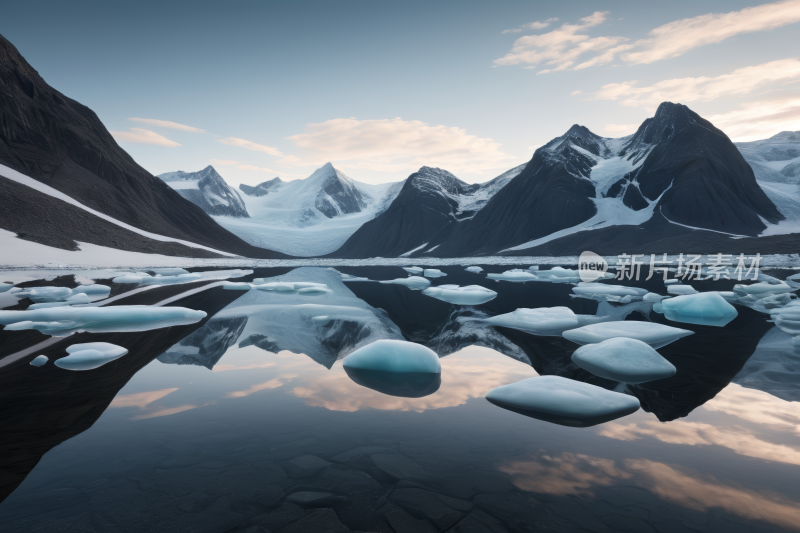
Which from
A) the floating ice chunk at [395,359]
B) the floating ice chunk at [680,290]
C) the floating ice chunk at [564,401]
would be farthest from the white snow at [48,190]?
the floating ice chunk at [564,401]

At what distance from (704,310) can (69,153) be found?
13655cm

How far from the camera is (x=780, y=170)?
520ft

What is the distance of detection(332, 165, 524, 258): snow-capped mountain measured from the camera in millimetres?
176625

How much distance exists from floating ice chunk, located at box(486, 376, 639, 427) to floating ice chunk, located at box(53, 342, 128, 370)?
31.7ft

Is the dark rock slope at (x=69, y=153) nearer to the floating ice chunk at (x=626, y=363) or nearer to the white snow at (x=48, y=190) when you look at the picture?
the white snow at (x=48, y=190)

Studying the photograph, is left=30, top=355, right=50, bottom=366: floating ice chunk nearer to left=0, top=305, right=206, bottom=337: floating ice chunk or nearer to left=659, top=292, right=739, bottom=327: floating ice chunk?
left=0, top=305, right=206, bottom=337: floating ice chunk

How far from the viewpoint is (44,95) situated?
109m

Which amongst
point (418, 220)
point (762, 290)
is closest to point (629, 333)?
point (762, 290)

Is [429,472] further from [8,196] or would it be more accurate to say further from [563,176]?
[563,176]

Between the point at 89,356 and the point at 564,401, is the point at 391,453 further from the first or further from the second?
the point at 89,356

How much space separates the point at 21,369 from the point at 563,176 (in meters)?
155

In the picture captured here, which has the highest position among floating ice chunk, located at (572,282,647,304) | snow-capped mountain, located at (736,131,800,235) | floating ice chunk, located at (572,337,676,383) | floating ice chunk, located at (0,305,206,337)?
snow-capped mountain, located at (736,131,800,235)

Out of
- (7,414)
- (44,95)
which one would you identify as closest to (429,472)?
(7,414)

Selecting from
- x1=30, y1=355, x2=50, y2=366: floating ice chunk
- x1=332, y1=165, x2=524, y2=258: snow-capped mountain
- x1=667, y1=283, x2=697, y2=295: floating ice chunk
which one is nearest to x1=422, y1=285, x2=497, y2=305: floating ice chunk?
x1=667, y1=283, x2=697, y2=295: floating ice chunk
